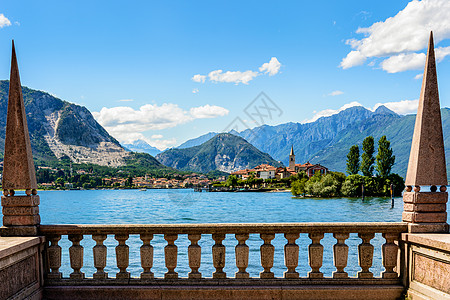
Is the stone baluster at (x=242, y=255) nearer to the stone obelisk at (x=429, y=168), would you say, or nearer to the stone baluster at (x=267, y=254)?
the stone baluster at (x=267, y=254)

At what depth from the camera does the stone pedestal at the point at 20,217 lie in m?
6.13

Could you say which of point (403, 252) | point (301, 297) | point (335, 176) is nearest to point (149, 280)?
point (301, 297)

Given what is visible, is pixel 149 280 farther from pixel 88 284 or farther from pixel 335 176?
pixel 335 176

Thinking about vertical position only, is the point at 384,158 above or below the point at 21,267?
above

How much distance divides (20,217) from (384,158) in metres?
97.3

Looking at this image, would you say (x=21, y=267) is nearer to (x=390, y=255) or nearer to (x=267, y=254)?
(x=267, y=254)

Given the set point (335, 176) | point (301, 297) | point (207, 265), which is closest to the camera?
point (301, 297)

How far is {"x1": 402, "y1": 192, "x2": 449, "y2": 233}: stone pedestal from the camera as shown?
6105 millimetres

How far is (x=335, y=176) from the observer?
337ft

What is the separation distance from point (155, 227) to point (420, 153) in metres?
4.44

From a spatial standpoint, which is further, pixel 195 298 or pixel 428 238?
pixel 195 298

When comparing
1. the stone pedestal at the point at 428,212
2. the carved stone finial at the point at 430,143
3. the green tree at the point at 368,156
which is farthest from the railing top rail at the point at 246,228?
the green tree at the point at 368,156

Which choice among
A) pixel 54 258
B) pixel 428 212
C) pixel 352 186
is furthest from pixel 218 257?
pixel 352 186

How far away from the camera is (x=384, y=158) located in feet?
307
